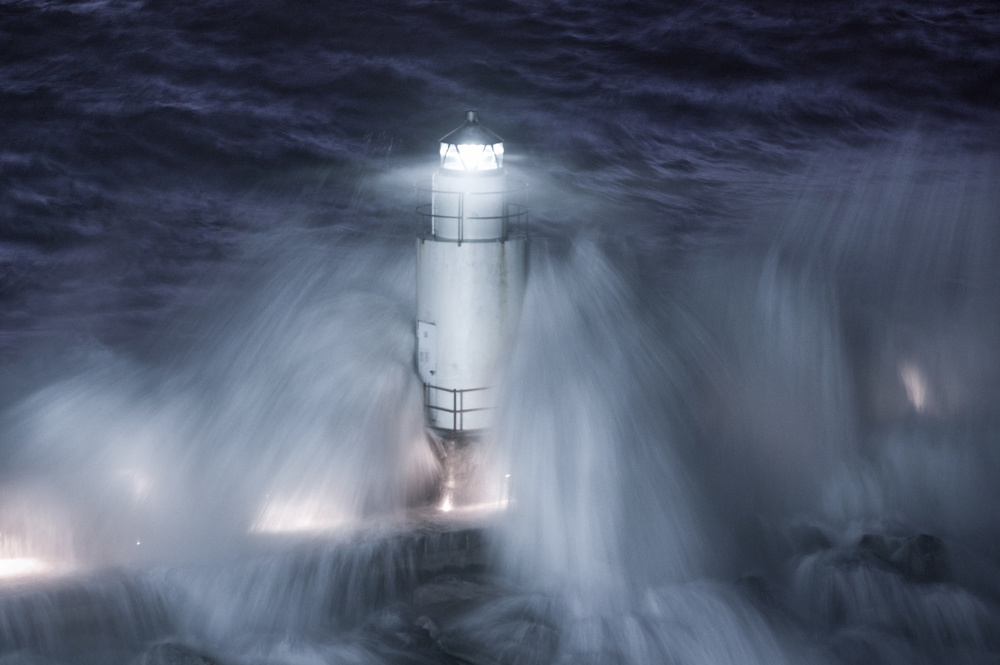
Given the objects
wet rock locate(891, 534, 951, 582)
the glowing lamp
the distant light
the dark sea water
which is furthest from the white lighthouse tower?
the distant light

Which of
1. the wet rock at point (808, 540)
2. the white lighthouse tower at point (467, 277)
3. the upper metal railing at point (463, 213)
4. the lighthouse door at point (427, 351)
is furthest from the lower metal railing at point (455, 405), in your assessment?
the wet rock at point (808, 540)

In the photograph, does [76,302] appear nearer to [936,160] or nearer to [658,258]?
[658,258]

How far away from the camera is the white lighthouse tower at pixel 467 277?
1218cm

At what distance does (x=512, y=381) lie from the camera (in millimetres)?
12781

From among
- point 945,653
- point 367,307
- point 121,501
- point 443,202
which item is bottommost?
point 945,653

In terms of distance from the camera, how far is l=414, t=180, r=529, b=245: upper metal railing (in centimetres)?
1215

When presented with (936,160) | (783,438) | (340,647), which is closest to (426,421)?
(340,647)

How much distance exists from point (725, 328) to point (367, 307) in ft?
17.6

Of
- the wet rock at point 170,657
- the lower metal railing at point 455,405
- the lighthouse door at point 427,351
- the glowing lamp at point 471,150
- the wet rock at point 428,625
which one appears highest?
the glowing lamp at point 471,150

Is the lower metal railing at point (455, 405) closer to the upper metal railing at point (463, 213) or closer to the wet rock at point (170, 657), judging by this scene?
the upper metal railing at point (463, 213)

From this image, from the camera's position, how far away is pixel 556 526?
12664 millimetres

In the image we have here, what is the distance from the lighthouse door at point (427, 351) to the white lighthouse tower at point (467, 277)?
10mm

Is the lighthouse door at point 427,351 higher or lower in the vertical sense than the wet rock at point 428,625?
higher

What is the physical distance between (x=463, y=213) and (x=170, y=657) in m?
4.93
